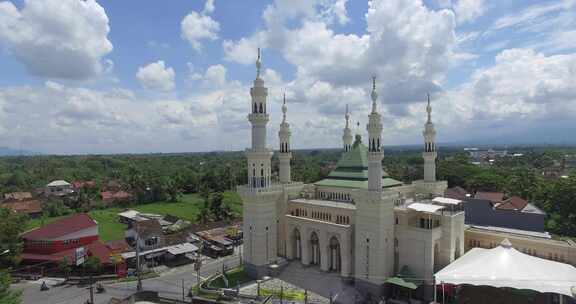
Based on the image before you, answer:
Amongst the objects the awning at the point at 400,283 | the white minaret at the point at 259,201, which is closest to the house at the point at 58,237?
the white minaret at the point at 259,201

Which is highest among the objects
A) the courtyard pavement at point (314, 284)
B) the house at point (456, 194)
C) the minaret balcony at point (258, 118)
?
the minaret balcony at point (258, 118)

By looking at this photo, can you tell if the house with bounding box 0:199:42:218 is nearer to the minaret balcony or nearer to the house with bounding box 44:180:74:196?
the house with bounding box 44:180:74:196

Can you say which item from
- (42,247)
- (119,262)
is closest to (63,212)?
(42,247)

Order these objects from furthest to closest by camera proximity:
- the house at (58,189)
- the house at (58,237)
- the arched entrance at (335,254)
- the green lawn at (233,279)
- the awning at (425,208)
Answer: the house at (58,189) < the house at (58,237) < the arched entrance at (335,254) < the green lawn at (233,279) < the awning at (425,208)

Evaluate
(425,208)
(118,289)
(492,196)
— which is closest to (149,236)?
(118,289)

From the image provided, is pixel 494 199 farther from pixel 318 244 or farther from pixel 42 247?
pixel 42 247

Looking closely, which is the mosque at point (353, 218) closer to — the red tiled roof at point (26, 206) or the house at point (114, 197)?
the house at point (114, 197)
